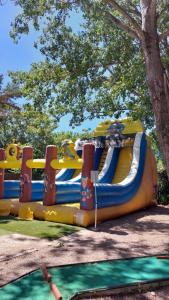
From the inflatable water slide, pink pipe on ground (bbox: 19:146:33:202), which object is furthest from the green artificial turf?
pink pipe on ground (bbox: 19:146:33:202)

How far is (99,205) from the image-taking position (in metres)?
10.1

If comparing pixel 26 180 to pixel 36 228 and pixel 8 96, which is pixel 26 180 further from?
pixel 8 96

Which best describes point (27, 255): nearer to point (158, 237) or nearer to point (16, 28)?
point (158, 237)

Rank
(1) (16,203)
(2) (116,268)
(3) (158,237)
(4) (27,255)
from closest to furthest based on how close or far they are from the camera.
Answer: (2) (116,268), (4) (27,255), (3) (158,237), (1) (16,203)

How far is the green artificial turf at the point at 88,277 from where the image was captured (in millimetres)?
4852

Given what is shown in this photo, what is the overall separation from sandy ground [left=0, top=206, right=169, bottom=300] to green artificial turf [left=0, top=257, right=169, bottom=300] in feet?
1.03

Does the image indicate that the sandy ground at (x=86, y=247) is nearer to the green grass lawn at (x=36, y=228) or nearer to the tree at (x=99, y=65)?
the green grass lawn at (x=36, y=228)

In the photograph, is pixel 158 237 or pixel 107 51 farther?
pixel 107 51

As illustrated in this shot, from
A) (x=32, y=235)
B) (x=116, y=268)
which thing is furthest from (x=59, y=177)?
(x=116, y=268)

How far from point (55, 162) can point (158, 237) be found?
3797mm

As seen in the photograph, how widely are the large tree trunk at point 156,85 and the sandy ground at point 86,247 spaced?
2.15m

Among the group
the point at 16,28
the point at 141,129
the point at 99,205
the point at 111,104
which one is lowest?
the point at 99,205

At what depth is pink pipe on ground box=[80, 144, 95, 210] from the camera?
9.70 m

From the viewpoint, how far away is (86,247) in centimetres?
737
